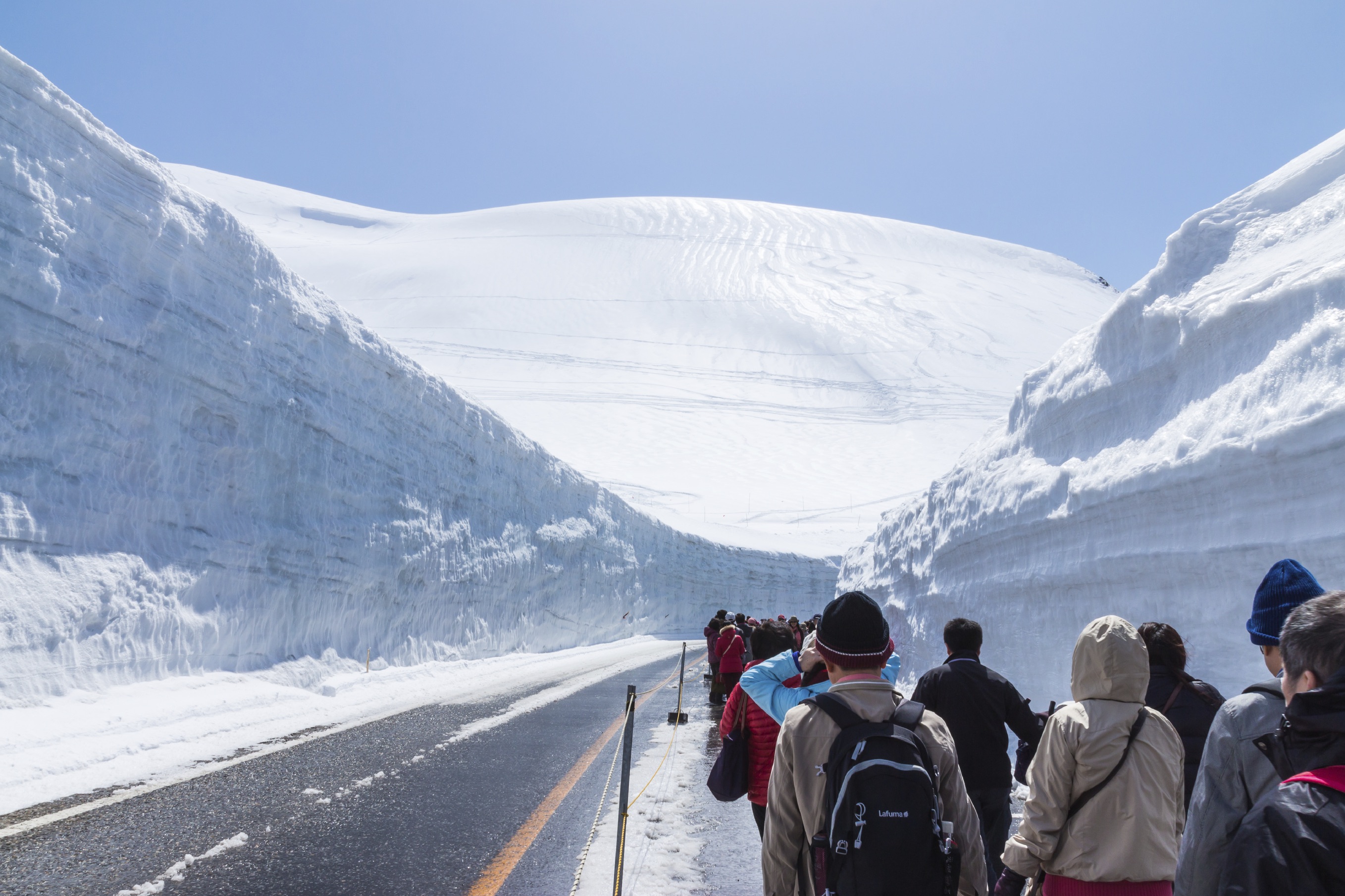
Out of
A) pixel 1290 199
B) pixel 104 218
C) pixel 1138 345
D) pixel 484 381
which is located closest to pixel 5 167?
pixel 104 218

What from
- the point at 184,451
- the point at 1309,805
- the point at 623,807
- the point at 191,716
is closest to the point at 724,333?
the point at 184,451

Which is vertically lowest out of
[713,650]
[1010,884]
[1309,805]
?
[713,650]

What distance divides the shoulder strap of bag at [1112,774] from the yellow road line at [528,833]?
2646mm

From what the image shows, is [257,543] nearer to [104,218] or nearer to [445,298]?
[104,218]

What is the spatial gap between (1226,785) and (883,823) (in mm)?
752

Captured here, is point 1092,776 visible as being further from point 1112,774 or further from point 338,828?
point 338,828

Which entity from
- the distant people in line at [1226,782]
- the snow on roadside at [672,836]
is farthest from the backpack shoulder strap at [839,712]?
the snow on roadside at [672,836]

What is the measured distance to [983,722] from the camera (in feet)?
12.6

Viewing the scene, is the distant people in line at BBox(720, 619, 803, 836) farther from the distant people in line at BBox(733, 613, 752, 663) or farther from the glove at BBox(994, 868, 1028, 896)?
the distant people in line at BBox(733, 613, 752, 663)

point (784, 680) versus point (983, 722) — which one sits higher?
point (784, 680)

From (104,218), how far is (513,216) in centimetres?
11412

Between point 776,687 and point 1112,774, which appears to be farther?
point 776,687

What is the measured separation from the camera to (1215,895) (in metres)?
1.83

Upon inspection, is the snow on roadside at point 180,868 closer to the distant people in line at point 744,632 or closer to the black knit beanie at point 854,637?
the black knit beanie at point 854,637
